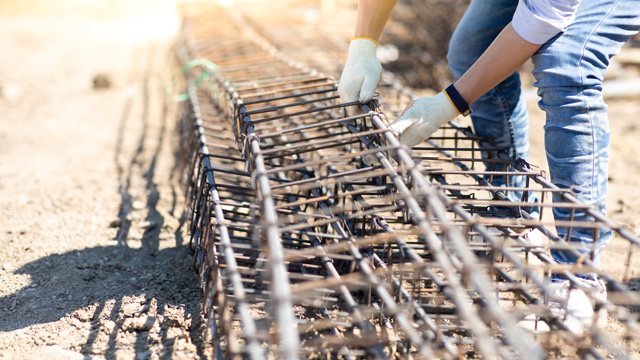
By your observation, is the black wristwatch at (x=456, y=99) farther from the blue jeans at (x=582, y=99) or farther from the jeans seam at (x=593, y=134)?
the jeans seam at (x=593, y=134)

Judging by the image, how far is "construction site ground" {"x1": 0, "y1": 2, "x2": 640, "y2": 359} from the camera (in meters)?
1.78

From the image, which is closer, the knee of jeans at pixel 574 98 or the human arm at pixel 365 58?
the knee of jeans at pixel 574 98

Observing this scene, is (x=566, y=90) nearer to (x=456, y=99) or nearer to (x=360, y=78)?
(x=456, y=99)

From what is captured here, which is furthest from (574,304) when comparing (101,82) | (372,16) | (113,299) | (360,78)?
(101,82)

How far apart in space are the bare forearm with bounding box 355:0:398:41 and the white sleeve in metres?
0.54

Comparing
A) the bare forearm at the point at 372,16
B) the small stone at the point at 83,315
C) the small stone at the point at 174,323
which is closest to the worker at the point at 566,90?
the bare forearm at the point at 372,16

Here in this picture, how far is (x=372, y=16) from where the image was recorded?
2.17 m

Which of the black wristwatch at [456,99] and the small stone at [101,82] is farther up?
the small stone at [101,82]

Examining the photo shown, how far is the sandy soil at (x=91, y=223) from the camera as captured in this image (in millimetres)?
1769

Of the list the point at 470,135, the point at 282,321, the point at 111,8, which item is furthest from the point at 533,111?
the point at 111,8

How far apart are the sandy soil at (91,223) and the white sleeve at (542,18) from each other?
1.45m

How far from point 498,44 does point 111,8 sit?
1159 cm

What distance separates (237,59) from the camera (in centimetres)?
356

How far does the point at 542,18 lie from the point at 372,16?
2.25ft
